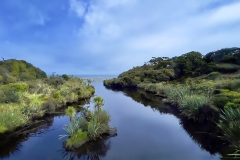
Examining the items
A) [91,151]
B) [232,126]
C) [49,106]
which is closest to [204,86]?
[232,126]

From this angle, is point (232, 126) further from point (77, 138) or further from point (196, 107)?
point (77, 138)

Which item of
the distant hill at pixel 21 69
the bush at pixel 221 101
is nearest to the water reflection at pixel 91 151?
the bush at pixel 221 101

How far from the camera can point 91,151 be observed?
9055mm

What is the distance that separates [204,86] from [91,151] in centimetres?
1386

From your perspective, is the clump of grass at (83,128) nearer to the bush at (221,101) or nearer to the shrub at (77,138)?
the shrub at (77,138)

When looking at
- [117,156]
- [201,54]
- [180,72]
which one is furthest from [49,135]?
[201,54]

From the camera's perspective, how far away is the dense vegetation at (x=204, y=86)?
10.1 meters

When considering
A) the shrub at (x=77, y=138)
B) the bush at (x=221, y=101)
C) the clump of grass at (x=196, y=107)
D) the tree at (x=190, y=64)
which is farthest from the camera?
the tree at (x=190, y=64)

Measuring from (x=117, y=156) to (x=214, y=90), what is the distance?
11.0 metres

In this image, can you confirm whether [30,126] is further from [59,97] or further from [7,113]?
[59,97]

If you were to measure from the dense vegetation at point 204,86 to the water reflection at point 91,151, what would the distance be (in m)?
5.63

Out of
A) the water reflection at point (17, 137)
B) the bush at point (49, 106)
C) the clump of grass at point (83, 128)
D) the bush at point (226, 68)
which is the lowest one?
the water reflection at point (17, 137)

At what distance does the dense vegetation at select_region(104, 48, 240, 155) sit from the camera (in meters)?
10.1

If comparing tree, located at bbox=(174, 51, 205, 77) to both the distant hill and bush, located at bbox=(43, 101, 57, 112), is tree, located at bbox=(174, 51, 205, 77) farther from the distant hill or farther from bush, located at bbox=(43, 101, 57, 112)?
the distant hill
